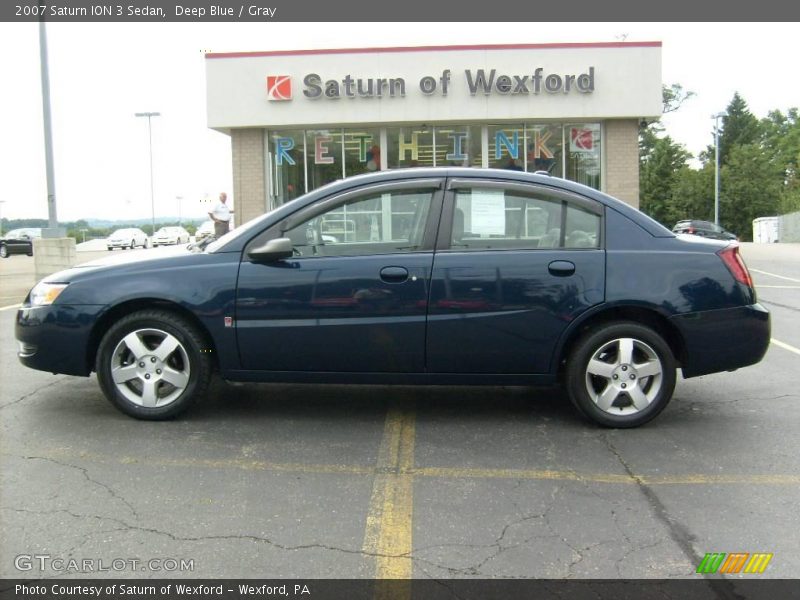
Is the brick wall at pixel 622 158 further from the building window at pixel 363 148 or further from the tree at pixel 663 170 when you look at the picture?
the tree at pixel 663 170

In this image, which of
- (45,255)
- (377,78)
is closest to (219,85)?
(377,78)

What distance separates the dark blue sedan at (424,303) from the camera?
4645 mm

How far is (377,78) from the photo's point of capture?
57.7 ft

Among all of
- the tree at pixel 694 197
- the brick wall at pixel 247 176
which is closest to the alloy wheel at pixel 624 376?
the brick wall at pixel 247 176

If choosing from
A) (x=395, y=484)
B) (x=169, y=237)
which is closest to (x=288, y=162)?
(x=395, y=484)

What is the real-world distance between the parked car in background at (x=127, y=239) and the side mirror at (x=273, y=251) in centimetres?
4674

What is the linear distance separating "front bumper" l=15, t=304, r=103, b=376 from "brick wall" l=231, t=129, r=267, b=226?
1372 centimetres

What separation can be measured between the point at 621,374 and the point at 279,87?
14.8 metres

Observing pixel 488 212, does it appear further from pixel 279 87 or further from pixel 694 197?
pixel 694 197

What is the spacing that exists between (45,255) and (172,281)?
10.4 m

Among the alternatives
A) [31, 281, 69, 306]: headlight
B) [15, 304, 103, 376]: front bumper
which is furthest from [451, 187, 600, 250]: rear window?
[31, 281, 69, 306]: headlight

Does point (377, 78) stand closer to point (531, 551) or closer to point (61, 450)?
point (61, 450)

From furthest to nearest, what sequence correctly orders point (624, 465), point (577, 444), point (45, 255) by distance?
point (45, 255) → point (577, 444) → point (624, 465)

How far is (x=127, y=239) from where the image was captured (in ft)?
163
